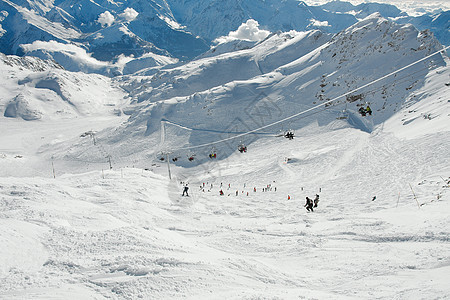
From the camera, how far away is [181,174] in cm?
5703

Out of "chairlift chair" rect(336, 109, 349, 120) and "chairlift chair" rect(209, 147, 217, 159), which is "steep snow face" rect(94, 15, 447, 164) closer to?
"chairlift chair" rect(336, 109, 349, 120)

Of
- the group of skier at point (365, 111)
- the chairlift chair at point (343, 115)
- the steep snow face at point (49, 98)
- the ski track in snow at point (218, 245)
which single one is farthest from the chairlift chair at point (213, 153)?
the steep snow face at point (49, 98)

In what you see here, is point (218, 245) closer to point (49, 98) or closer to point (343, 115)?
point (343, 115)

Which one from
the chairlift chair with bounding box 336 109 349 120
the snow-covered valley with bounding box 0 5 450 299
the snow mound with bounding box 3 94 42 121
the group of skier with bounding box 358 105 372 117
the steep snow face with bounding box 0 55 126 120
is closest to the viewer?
the snow-covered valley with bounding box 0 5 450 299

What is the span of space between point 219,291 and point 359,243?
24.1 feet

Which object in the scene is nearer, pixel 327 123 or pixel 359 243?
pixel 359 243

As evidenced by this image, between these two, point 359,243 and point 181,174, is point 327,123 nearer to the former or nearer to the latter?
point 181,174

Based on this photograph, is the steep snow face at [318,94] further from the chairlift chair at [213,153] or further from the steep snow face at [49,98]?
the steep snow face at [49,98]

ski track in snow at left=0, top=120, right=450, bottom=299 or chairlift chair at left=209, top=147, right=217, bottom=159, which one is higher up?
chairlift chair at left=209, top=147, right=217, bottom=159

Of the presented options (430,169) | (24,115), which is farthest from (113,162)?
(24,115)

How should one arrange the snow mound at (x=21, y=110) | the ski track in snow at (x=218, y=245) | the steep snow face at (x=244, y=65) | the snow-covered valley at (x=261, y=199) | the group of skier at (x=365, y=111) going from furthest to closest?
the snow mound at (x=21, y=110)
the steep snow face at (x=244, y=65)
the group of skier at (x=365, y=111)
the snow-covered valley at (x=261, y=199)
the ski track in snow at (x=218, y=245)

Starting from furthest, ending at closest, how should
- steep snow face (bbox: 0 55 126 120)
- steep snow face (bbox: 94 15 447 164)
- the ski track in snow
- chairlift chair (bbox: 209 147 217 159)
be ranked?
steep snow face (bbox: 0 55 126 120) < steep snow face (bbox: 94 15 447 164) < chairlift chair (bbox: 209 147 217 159) < the ski track in snow

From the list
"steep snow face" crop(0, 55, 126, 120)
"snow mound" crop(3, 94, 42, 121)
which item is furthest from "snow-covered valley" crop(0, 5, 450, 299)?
"steep snow face" crop(0, 55, 126, 120)

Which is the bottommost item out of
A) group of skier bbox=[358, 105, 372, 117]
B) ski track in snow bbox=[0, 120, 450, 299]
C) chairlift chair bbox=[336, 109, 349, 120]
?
ski track in snow bbox=[0, 120, 450, 299]
